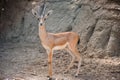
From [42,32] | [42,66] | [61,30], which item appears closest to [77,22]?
[61,30]

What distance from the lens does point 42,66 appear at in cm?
1006

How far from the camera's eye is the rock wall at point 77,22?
10.7 meters

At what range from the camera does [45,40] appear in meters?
9.15

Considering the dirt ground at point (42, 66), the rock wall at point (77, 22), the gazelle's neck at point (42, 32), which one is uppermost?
the rock wall at point (77, 22)

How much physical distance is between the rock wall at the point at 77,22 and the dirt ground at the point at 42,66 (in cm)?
56

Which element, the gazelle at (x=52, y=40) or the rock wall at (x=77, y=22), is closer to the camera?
the gazelle at (x=52, y=40)

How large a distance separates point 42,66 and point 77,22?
7.87 feet

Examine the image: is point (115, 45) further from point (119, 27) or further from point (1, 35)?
point (1, 35)

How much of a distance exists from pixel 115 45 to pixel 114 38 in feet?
0.70

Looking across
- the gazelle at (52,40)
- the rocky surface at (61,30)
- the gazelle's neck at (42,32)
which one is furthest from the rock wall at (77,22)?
the gazelle's neck at (42,32)

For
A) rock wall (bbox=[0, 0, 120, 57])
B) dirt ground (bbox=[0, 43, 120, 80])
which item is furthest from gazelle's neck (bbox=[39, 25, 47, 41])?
rock wall (bbox=[0, 0, 120, 57])

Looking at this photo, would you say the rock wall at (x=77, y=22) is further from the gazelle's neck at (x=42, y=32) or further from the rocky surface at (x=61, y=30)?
the gazelle's neck at (x=42, y=32)

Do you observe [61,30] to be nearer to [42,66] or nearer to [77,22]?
[77,22]

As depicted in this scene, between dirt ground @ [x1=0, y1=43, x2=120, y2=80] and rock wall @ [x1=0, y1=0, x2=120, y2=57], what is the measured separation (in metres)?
0.56
